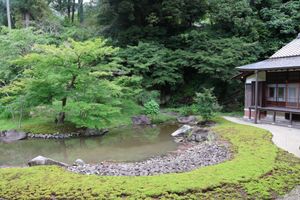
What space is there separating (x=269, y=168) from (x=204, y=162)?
2.01m

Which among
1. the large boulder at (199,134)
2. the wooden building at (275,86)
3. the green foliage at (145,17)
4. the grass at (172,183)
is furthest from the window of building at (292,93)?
the green foliage at (145,17)

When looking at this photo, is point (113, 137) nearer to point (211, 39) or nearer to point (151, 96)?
point (151, 96)

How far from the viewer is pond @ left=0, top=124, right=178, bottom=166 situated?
38.5 feet

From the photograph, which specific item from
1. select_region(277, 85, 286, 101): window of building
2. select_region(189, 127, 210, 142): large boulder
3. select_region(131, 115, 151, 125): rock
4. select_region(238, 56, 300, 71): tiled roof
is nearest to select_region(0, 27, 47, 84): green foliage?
select_region(131, 115, 151, 125): rock

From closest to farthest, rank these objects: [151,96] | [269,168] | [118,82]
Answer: [269,168]
[118,82]
[151,96]

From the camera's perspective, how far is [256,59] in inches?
869

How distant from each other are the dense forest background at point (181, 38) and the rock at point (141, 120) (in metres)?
2.07

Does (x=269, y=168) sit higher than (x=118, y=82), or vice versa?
(x=118, y=82)

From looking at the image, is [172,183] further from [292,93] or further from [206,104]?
[292,93]

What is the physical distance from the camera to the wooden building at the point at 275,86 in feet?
49.9

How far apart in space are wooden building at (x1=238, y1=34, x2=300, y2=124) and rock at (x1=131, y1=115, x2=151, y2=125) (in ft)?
21.0

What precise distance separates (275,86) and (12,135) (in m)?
14.8

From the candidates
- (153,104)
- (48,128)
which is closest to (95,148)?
(48,128)

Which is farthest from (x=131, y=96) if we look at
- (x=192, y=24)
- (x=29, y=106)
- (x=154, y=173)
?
(x=154, y=173)
